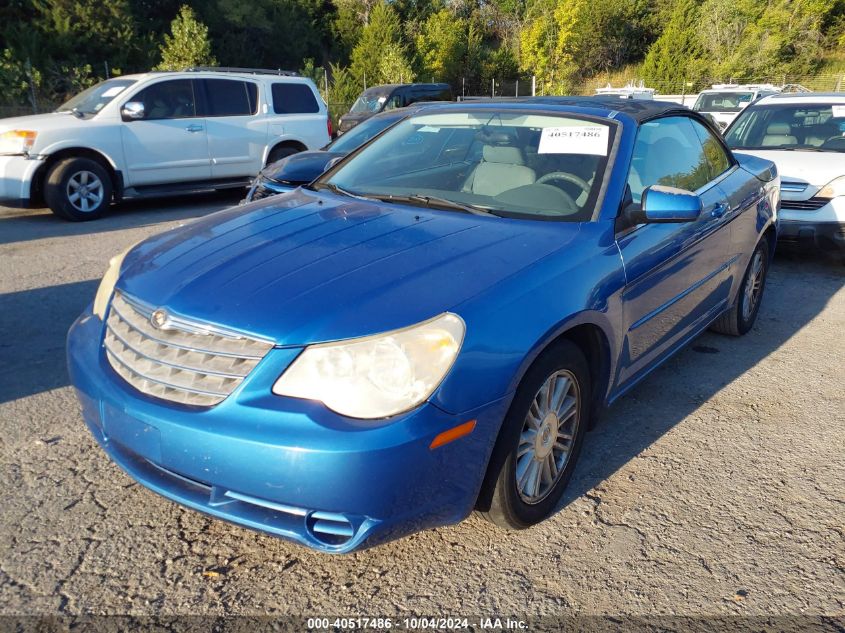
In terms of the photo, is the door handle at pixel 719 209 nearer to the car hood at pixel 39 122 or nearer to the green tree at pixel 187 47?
the car hood at pixel 39 122

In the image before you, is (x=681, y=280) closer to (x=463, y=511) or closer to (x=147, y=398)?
(x=463, y=511)

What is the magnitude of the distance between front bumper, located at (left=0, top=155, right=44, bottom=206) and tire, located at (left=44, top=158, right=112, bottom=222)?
191mm

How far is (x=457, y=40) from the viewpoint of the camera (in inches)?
1666

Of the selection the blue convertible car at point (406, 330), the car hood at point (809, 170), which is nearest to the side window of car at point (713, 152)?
the blue convertible car at point (406, 330)

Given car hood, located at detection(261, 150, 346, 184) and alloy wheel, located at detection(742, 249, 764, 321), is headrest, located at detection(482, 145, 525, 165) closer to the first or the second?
alloy wheel, located at detection(742, 249, 764, 321)

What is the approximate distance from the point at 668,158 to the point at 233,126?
749 cm

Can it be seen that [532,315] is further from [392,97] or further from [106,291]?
[392,97]

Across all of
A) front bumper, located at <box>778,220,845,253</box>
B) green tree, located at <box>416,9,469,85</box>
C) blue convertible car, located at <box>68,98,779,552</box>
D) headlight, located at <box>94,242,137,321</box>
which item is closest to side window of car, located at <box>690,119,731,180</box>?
blue convertible car, located at <box>68,98,779,552</box>

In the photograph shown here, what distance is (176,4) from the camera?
3653 cm

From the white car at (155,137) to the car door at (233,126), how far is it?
1 centimetres

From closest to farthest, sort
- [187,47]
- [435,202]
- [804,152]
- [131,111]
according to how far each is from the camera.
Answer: [435,202] < [804,152] < [131,111] < [187,47]

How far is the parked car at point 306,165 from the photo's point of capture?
6.06 m

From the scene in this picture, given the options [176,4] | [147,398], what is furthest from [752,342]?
[176,4]

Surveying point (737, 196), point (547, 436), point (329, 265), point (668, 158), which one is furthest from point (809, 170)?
point (329, 265)
